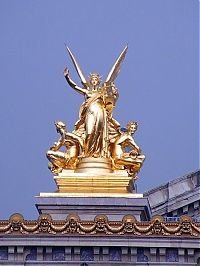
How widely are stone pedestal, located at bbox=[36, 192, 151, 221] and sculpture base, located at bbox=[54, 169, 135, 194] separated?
32cm

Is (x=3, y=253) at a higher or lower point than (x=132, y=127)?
lower

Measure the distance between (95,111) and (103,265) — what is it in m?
5.09

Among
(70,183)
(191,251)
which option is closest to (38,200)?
(70,183)

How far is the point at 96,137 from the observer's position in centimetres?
5378

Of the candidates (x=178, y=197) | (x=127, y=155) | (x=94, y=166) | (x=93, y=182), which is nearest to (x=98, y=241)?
(x=93, y=182)

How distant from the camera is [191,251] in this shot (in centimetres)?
5112

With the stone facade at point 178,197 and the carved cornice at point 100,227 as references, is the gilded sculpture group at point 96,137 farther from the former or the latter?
the stone facade at point 178,197

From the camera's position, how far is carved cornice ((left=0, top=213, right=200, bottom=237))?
167ft

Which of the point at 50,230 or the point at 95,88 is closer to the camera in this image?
the point at 50,230

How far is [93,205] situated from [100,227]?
72.2 inches

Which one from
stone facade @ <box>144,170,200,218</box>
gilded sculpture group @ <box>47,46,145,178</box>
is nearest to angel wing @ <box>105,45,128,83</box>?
gilded sculpture group @ <box>47,46,145,178</box>

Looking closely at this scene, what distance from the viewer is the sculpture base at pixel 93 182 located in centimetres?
A: 5328

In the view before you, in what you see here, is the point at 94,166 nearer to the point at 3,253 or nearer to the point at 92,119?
the point at 92,119

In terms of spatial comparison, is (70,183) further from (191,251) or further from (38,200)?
(191,251)
